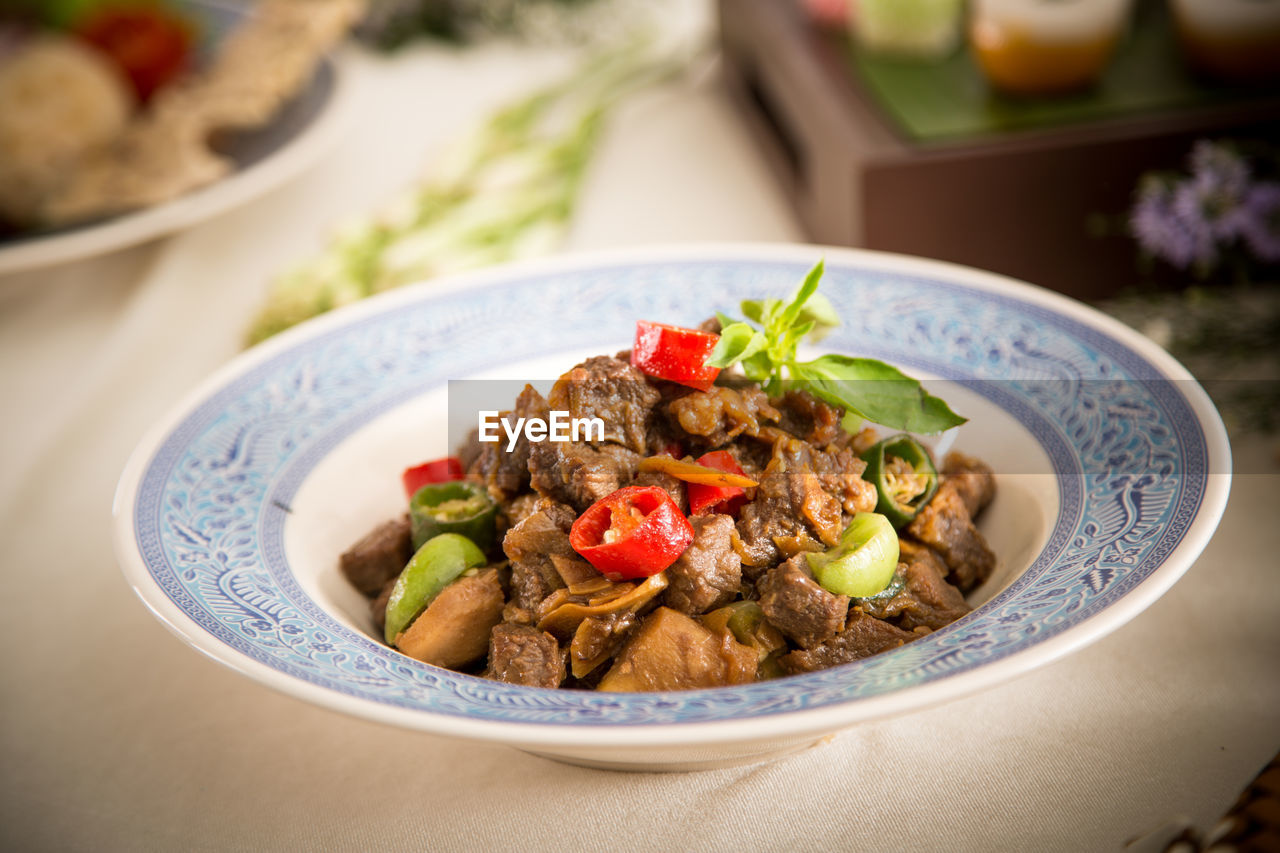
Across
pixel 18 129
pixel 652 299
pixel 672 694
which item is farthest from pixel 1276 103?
pixel 18 129

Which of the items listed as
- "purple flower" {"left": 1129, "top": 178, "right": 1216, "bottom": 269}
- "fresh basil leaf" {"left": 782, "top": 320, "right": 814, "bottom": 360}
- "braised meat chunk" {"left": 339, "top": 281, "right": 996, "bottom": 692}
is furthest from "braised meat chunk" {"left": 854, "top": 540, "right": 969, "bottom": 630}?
"purple flower" {"left": 1129, "top": 178, "right": 1216, "bottom": 269}

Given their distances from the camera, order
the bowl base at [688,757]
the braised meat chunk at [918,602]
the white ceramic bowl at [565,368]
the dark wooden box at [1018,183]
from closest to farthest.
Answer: the white ceramic bowl at [565,368] < the bowl base at [688,757] < the braised meat chunk at [918,602] < the dark wooden box at [1018,183]

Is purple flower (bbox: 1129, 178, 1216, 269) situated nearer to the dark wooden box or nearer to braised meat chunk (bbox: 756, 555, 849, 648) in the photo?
the dark wooden box

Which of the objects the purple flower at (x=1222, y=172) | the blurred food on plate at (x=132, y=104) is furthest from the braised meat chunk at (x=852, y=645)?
the blurred food on plate at (x=132, y=104)

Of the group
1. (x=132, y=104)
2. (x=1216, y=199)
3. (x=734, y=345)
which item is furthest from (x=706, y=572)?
(x=132, y=104)

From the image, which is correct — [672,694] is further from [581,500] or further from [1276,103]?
[1276,103]

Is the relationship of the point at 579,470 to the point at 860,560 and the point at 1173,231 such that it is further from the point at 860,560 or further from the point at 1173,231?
the point at 1173,231

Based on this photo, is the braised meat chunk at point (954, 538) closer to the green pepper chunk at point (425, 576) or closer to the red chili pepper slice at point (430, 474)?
the green pepper chunk at point (425, 576)
